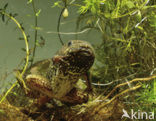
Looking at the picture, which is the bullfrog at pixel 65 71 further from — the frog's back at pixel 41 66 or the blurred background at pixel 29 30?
the blurred background at pixel 29 30

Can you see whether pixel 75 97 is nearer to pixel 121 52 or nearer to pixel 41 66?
pixel 121 52

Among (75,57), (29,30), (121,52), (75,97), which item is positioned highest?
(29,30)

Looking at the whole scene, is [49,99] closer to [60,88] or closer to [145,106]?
[60,88]

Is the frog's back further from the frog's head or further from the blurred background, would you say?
the frog's head

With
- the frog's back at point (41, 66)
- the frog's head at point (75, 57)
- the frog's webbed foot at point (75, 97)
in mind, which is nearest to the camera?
the frog's head at point (75, 57)

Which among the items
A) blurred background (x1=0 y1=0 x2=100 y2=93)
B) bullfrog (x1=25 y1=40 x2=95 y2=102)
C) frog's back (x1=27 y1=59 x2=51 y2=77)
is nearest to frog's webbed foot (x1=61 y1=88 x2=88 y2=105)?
bullfrog (x1=25 y1=40 x2=95 y2=102)

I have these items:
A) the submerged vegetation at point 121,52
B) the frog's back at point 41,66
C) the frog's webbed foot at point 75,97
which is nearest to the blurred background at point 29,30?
the frog's back at point 41,66

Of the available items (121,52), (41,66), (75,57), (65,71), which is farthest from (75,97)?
(41,66)
